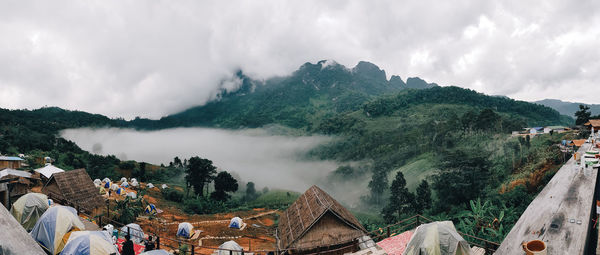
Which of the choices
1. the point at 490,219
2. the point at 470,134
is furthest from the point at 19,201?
the point at 470,134

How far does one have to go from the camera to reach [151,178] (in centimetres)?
5741

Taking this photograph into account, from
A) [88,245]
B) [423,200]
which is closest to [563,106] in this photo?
[423,200]

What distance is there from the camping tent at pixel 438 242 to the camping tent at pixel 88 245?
30.5 ft

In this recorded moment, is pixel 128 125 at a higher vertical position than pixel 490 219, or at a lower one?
higher

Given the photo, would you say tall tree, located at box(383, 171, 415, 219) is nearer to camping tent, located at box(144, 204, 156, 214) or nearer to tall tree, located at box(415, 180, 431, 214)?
tall tree, located at box(415, 180, 431, 214)

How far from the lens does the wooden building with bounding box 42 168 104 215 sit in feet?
65.3

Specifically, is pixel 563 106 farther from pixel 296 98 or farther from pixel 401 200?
pixel 401 200

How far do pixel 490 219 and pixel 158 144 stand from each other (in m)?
164

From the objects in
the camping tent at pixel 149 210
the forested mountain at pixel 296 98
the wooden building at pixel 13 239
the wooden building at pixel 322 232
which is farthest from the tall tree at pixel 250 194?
the wooden building at pixel 13 239

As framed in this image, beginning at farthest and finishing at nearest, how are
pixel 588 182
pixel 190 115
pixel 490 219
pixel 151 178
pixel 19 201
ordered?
pixel 190 115, pixel 151 178, pixel 490 219, pixel 19 201, pixel 588 182

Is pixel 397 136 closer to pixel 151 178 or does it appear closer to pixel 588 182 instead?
pixel 151 178

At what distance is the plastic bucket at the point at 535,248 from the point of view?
84.3 inches

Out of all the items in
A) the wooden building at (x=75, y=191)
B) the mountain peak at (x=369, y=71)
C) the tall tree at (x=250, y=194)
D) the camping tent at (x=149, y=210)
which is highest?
the mountain peak at (x=369, y=71)

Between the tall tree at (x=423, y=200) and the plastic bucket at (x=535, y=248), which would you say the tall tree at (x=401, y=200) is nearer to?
the tall tree at (x=423, y=200)
